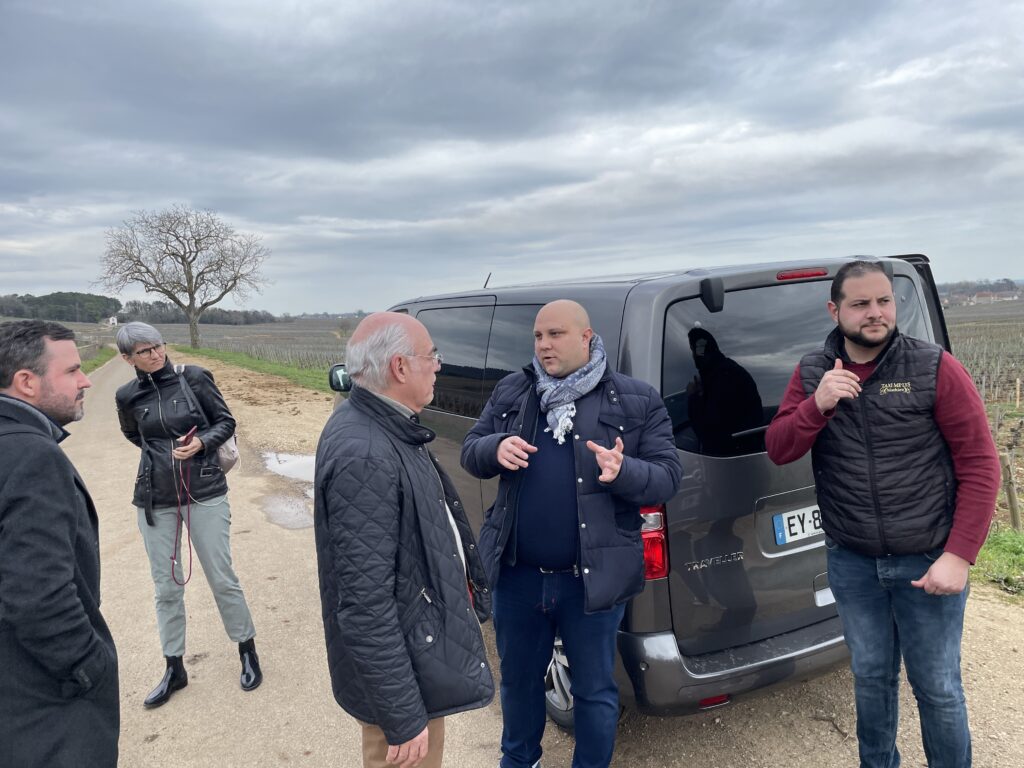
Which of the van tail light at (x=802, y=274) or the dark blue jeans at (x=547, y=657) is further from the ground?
the van tail light at (x=802, y=274)

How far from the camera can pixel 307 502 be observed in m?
7.35

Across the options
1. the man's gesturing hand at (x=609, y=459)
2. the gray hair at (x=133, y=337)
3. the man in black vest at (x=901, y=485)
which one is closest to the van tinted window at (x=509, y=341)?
the man's gesturing hand at (x=609, y=459)

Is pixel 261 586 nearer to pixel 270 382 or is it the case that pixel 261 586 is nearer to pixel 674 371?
pixel 674 371

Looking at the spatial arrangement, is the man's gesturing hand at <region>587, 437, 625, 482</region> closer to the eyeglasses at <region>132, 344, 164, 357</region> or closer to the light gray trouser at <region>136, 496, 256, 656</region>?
the light gray trouser at <region>136, 496, 256, 656</region>

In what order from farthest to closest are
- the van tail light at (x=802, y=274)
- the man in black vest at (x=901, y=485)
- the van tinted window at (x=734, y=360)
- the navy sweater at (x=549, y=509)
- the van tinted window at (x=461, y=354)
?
the van tinted window at (x=461, y=354) < the van tail light at (x=802, y=274) < the van tinted window at (x=734, y=360) < the navy sweater at (x=549, y=509) < the man in black vest at (x=901, y=485)

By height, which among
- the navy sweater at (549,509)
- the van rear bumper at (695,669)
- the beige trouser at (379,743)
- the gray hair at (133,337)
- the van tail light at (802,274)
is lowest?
the van rear bumper at (695,669)

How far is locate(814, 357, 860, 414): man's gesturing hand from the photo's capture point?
2.22 meters

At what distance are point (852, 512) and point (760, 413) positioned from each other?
1.75 feet

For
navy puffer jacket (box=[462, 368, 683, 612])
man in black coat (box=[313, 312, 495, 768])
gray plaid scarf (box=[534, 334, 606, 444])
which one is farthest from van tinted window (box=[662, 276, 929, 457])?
man in black coat (box=[313, 312, 495, 768])

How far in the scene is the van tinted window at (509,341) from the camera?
131 inches

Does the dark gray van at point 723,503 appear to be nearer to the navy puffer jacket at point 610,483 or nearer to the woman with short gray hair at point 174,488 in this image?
the navy puffer jacket at point 610,483

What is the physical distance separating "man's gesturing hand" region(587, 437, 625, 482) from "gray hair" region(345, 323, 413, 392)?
76 centimetres

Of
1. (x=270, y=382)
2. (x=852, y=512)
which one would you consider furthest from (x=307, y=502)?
(x=270, y=382)

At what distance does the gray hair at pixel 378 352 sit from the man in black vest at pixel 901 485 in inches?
55.4
